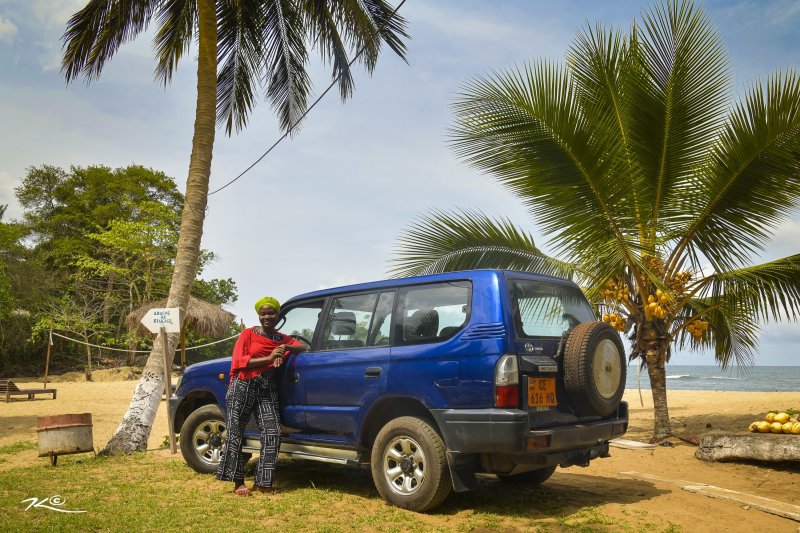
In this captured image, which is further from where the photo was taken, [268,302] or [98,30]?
[98,30]

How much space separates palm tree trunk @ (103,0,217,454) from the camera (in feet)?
30.8

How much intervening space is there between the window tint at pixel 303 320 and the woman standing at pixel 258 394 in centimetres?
13

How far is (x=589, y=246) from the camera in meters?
8.99

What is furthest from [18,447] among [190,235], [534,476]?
[534,476]

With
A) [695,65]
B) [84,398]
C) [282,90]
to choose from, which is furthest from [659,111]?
[84,398]

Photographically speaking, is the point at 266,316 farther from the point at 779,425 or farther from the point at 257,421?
the point at 779,425

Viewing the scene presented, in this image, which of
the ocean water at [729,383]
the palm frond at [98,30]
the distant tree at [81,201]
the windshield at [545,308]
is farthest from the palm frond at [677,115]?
the distant tree at [81,201]

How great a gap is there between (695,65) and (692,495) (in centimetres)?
654

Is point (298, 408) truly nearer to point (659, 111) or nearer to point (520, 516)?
point (520, 516)

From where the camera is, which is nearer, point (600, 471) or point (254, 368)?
point (254, 368)

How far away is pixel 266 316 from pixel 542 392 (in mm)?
2878

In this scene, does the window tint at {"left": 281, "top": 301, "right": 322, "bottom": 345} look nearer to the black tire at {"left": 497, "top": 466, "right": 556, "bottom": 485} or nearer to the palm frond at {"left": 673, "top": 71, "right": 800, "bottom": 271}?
the black tire at {"left": 497, "top": 466, "right": 556, "bottom": 485}

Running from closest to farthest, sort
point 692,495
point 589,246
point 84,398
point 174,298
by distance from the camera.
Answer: point 692,495
point 589,246
point 174,298
point 84,398

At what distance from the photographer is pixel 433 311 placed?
547cm
